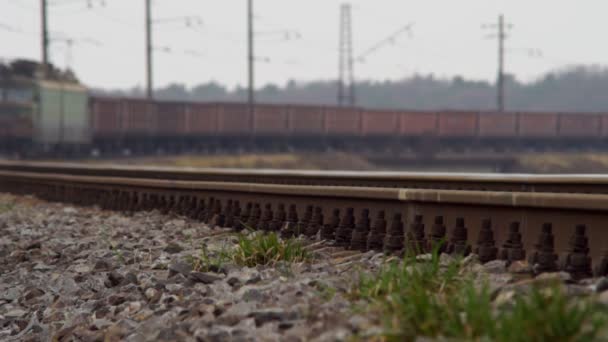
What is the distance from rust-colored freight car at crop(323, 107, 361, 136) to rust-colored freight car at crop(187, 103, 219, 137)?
6.84 m

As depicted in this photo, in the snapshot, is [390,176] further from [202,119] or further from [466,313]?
[202,119]

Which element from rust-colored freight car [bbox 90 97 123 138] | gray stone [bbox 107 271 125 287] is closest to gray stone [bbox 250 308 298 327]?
gray stone [bbox 107 271 125 287]

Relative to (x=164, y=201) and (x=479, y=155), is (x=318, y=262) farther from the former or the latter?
(x=479, y=155)

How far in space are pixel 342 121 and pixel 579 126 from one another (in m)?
15.4

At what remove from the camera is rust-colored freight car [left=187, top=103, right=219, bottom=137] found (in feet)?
152

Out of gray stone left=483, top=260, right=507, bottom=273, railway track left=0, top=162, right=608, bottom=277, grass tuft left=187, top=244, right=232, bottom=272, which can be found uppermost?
railway track left=0, top=162, right=608, bottom=277

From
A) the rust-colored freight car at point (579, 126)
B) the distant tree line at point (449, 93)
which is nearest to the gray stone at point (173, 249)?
the rust-colored freight car at point (579, 126)

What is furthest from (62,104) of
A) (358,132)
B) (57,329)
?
(57,329)

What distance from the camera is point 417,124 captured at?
50750mm

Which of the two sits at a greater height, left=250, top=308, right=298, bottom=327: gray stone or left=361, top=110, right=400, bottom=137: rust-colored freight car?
left=361, top=110, right=400, bottom=137: rust-colored freight car

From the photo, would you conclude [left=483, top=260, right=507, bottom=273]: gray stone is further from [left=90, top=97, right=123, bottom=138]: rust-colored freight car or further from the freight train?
[left=90, top=97, right=123, bottom=138]: rust-colored freight car

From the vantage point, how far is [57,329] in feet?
22.8

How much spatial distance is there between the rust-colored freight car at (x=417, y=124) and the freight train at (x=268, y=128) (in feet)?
0.20

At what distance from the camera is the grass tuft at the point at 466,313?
12.8ft
